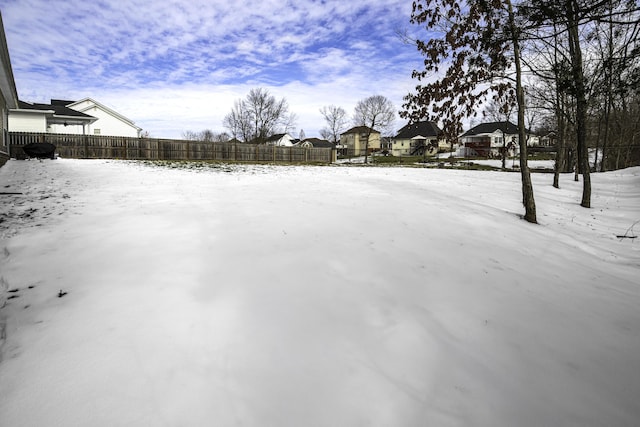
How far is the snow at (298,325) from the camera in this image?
1795 mm

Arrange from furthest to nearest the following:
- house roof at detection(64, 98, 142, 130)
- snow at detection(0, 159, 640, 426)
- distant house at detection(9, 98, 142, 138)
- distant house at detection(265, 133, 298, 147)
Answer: distant house at detection(265, 133, 298, 147), house roof at detection(64, 98, 142, 130), distant house at detection(9, 98, 142, 138), snow at detection(0, 159, 640, 426)

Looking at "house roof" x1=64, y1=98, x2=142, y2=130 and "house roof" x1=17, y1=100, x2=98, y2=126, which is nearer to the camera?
"house roof" x1=17, y1=100, x2=98, y2=126

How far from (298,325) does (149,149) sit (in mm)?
23652

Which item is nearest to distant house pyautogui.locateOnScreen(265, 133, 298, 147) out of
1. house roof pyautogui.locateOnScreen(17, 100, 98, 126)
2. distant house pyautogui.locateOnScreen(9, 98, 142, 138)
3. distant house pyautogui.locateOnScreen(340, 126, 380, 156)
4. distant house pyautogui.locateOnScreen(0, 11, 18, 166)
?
distant house pyautogui.locateOnScreen(340, 126, 380, 156)

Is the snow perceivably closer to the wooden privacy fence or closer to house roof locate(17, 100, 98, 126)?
the wooden privacy fence

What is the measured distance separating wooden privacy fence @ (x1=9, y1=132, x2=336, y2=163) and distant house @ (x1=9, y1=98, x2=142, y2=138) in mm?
5130

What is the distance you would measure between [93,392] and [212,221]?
3650 millimetres

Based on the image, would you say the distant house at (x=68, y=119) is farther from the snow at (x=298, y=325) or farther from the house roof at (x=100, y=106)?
the snow at (x=298, y=325)

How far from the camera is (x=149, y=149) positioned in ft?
71.8

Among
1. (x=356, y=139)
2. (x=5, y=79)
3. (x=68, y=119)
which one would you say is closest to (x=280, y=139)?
(x=356, y=139)

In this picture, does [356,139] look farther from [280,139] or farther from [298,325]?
[298,325]

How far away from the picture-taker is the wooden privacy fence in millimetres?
18119

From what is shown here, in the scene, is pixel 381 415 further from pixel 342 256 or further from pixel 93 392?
pixel 342 256

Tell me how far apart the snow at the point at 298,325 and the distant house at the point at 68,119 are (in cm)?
2381
